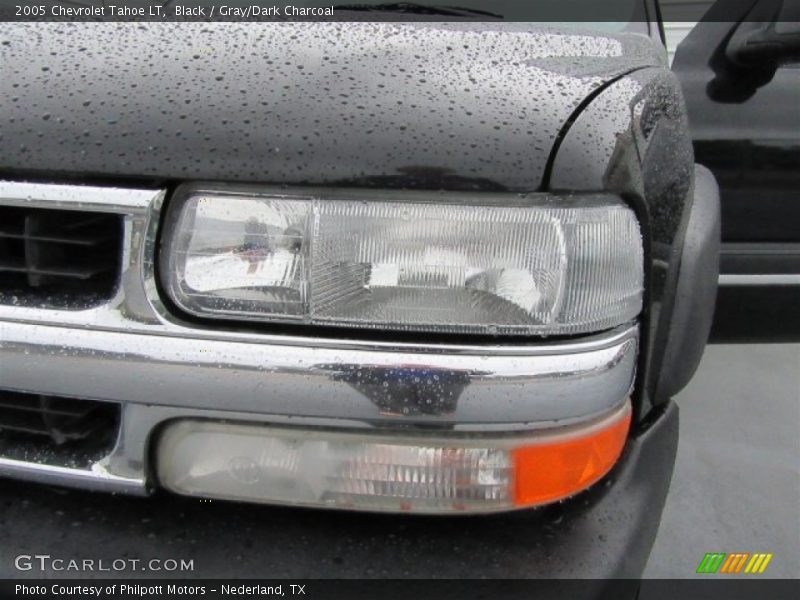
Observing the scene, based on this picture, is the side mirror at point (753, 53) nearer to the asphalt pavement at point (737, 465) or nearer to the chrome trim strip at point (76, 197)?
Answer: the asphalt pavement at point (737, 465)

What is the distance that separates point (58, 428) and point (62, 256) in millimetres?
286

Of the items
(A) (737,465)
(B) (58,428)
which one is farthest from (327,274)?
(A) (737,465)

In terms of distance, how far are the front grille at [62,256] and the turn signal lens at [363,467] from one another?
10.3 inches

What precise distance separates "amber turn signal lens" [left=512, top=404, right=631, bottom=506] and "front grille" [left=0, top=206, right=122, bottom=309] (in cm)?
69

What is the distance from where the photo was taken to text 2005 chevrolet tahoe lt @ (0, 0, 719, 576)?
1086 mm

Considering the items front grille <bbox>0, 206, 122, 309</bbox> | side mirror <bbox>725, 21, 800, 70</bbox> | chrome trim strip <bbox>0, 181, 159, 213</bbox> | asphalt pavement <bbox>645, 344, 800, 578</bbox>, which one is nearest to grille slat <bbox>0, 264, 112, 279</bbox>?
front grille <bbox>0, 206, 122, 309</bbox>

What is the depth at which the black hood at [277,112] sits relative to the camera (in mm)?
1071

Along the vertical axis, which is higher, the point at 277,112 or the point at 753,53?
the point at 277,112

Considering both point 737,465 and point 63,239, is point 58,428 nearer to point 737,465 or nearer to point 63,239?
point 63,239

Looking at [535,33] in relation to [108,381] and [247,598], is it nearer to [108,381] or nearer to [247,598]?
[108,381]

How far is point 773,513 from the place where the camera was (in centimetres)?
228

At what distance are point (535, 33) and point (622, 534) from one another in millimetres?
962

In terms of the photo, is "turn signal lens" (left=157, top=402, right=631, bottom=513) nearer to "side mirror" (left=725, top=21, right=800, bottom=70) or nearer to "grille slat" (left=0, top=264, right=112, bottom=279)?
"grille slat" (left=0, top=264, right=112, bottom=279)

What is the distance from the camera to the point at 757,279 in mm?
2996
